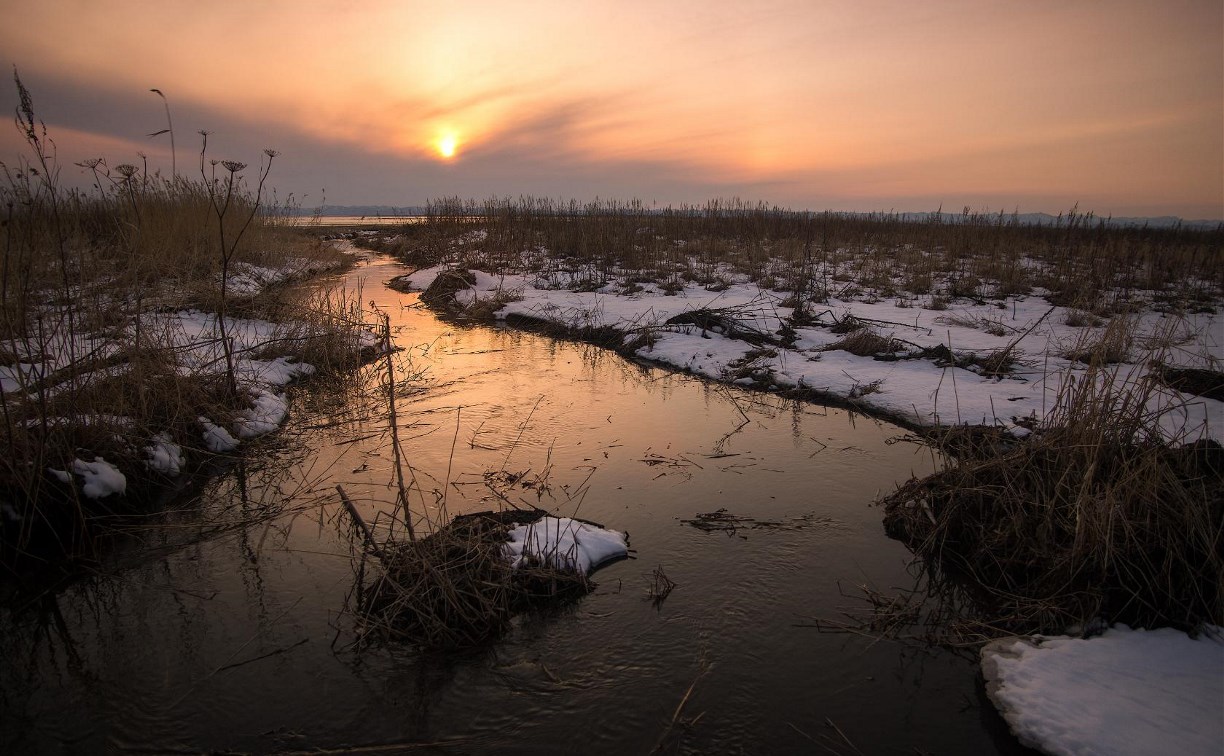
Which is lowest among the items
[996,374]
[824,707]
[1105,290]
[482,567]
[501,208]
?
[824,707]

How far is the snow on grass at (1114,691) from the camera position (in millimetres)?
2250

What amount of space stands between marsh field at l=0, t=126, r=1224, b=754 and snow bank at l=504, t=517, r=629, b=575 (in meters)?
0.05

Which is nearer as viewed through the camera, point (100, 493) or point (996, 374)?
point (100, 493)

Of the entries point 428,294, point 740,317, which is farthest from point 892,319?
point 428,294

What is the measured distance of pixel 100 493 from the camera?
3.87 meters

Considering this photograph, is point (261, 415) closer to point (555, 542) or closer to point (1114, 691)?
point (555, 542)

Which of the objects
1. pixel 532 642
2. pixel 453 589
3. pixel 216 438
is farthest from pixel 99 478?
pixel 532 642

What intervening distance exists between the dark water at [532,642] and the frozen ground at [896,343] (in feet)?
4.80

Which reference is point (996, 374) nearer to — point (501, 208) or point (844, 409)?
point (844, 409)

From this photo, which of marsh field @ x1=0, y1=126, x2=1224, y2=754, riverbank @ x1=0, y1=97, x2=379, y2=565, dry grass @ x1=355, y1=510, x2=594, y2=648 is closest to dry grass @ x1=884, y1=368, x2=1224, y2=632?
marsh field @ x1=0, y1=126, x2=1224, y2=754

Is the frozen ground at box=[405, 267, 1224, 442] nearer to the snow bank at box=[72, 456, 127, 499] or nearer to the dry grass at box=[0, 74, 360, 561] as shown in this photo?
the dry grass at box=[0, 74, 360, 561]

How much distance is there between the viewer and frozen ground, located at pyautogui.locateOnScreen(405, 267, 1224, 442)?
5.55m

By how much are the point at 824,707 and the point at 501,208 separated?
1944 cm

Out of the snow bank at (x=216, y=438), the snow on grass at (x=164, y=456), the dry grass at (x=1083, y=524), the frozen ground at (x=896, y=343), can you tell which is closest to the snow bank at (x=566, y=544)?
the dry grass at (x=1083, y=524)
